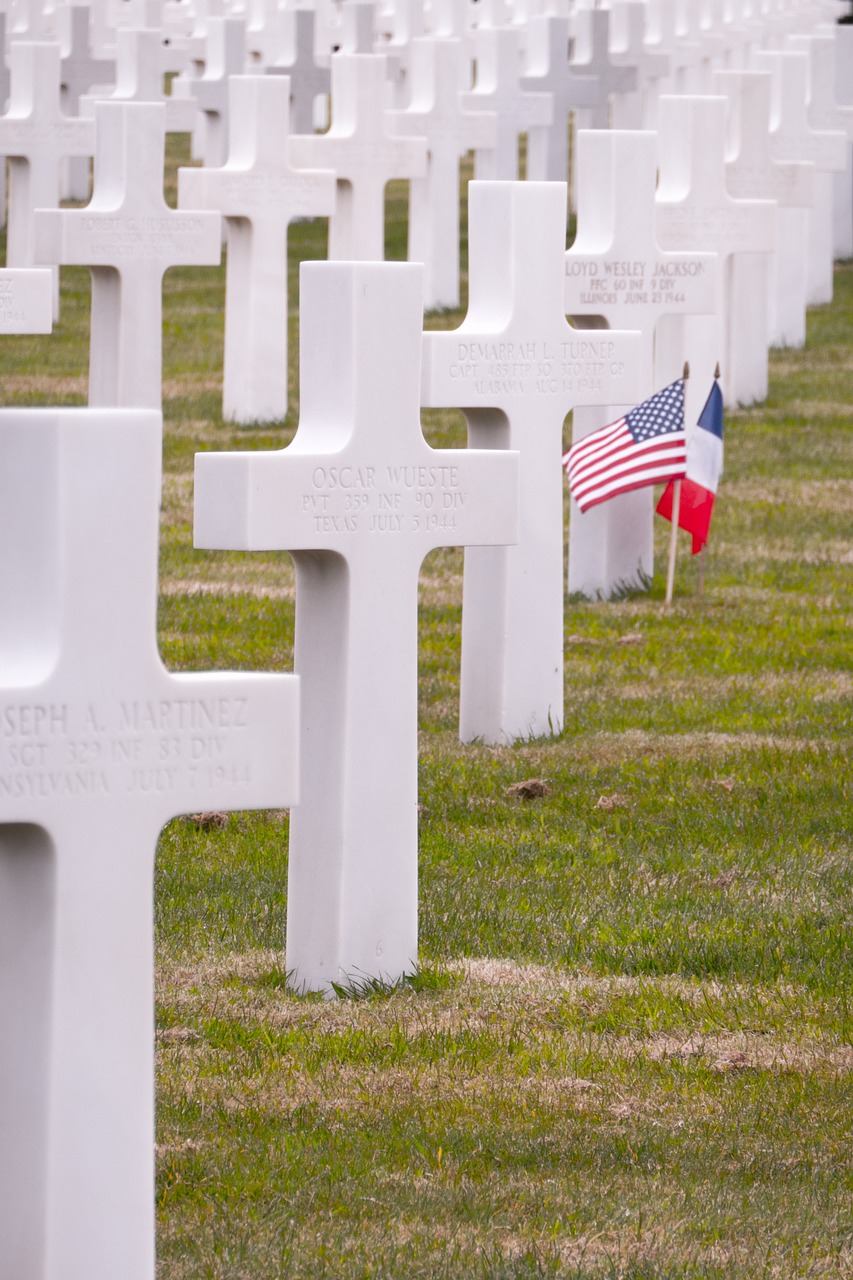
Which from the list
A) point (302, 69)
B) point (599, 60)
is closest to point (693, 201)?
point (302, 69)

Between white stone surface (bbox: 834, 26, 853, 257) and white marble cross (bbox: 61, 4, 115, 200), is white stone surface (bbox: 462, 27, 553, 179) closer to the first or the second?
white marble cross (bbox: 61, 4, 115, 200)

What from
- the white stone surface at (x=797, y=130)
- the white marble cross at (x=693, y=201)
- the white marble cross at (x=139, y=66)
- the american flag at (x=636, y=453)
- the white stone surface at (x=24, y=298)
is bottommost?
the american flag at (x=636, y=453)

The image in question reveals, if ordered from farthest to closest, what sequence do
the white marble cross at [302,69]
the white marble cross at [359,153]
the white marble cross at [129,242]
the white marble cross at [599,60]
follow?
the white marble cross at [599,60] → the white marble cross at [302,69] → the white marble cross at [359,153] → the white marble cross at [129,242]

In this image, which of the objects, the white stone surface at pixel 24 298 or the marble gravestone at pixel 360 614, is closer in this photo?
the marble gravestone at pixel 360 614

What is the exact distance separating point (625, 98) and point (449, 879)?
1852 centimetres

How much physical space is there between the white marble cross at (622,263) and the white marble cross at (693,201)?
5.04ft

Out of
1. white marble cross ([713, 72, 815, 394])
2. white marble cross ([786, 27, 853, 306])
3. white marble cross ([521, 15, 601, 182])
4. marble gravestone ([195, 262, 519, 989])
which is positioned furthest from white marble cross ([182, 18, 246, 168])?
marble gravestone ([195, 262, 519, 989])

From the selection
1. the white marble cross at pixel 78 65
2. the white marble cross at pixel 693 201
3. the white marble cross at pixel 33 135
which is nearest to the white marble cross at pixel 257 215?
the white marble cross at pixel 33 135

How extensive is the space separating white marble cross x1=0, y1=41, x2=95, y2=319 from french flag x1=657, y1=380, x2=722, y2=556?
8.14 meters

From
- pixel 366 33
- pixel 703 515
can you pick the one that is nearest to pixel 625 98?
pixel 366 33

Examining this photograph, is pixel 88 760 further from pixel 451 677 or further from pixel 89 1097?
pixel 451 677

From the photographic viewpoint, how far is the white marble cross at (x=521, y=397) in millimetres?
7777

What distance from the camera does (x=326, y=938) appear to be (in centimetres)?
559

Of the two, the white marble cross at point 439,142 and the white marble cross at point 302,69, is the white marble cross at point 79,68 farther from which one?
the white marble cross at point 439,142
